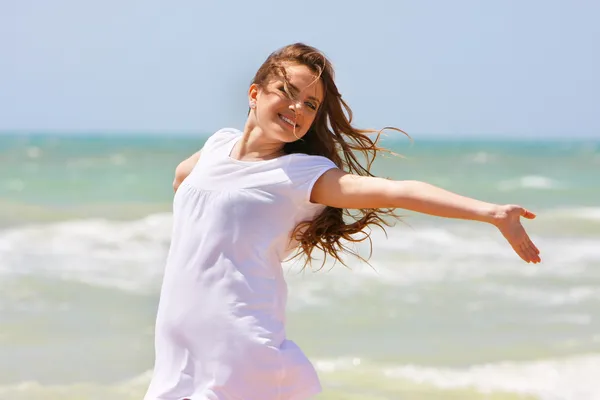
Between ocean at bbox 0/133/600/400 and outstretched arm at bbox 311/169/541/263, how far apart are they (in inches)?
27.3

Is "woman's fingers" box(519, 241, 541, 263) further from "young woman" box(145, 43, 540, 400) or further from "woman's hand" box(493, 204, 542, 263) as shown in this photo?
"young woman" box(145, 43, 540, 400)

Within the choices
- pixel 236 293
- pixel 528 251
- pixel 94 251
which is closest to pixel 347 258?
pixel 94 251

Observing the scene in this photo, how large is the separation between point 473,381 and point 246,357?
11.7 feet

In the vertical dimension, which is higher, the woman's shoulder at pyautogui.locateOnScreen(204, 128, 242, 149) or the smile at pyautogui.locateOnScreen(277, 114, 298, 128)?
the smile at pyautogui.locateOnScreen(277, 114, 298, 128)

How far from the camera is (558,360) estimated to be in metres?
6.49

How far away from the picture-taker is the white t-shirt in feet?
9.20

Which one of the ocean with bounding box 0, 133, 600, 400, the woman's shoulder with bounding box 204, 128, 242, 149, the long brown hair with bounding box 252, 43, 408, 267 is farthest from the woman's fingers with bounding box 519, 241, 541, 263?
the woman's shoulder with bounding box 204, 128, 242, 149

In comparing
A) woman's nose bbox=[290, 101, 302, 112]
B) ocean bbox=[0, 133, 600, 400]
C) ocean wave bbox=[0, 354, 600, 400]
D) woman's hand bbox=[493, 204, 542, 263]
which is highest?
woman's nose bbox=[290, 101, 302, 112]

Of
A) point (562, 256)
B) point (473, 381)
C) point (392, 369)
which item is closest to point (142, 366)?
point (392, 369)

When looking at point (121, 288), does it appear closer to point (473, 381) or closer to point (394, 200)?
point (473, 381)

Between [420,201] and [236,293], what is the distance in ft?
1.87

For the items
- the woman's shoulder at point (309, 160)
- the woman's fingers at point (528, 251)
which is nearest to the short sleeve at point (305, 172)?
the woman's shoulder at point (309, 160)

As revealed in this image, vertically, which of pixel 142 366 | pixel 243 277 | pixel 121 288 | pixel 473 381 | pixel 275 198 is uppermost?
pixel 275 198

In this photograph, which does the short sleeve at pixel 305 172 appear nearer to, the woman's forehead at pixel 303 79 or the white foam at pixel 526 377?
the woman's forehead at pixel 303 79
